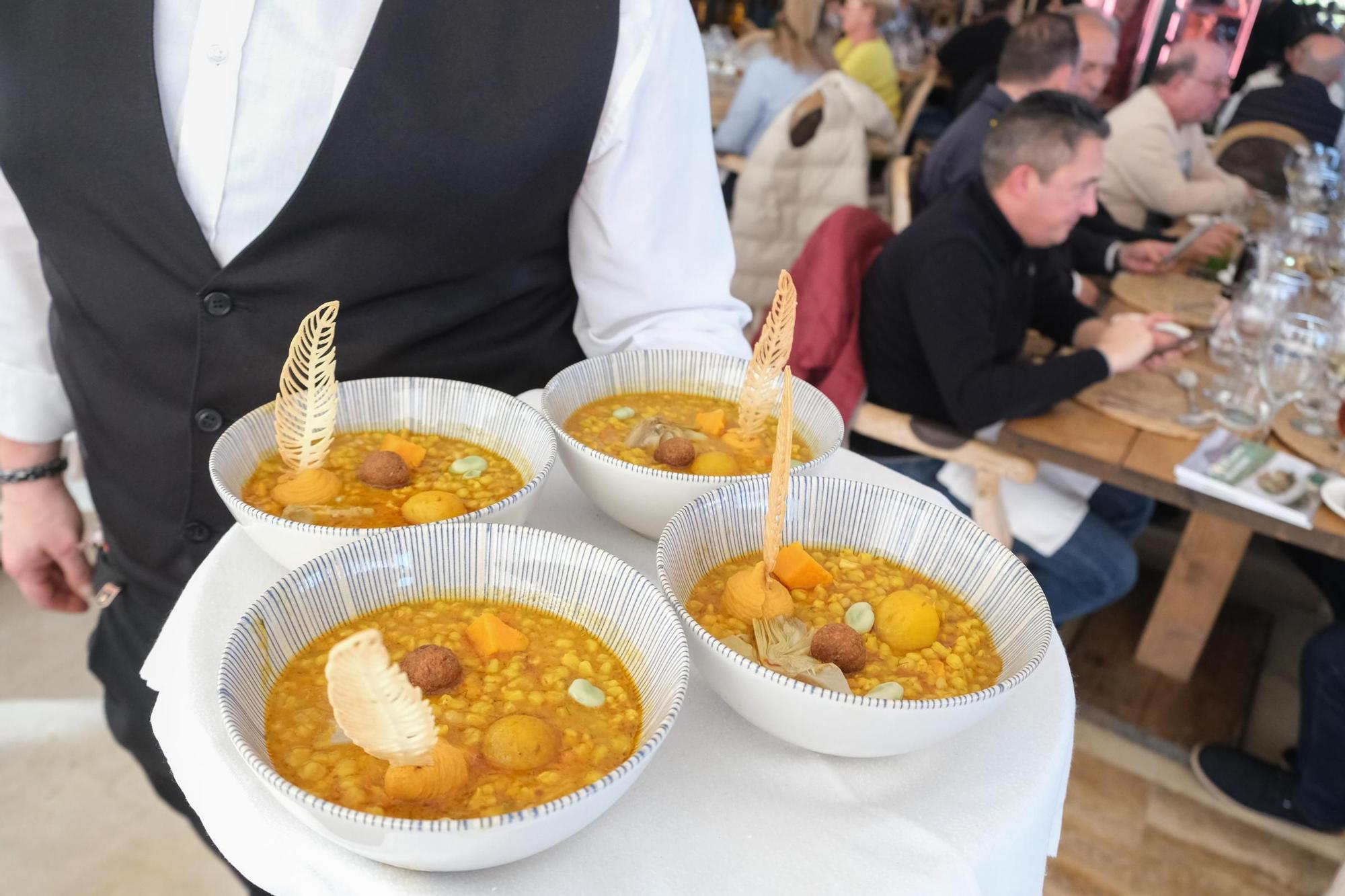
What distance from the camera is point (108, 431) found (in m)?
1.35

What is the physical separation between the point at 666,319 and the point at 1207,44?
398 centimetres

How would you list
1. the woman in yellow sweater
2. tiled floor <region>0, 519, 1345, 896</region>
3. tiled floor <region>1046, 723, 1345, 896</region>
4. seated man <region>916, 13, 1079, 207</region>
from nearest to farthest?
tiled floor <region>0, 519, 1345, 896</region>, tiled floor <region>1046, 723, 1345, 896</region>, seated man <region>916, 13, 1079, 207</region>, the woman in yellow sweater

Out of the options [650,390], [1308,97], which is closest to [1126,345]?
[650,390]

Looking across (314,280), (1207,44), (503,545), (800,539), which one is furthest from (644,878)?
(1207,44)

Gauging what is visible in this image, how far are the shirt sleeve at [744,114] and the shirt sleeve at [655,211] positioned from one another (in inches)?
136

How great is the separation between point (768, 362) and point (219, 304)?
0.65m

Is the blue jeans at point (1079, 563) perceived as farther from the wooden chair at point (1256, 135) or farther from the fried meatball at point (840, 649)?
the wooden chair at point (1256, 135)

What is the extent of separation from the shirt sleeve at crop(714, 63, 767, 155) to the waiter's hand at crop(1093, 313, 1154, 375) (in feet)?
8.77

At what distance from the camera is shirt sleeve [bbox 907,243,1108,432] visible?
219 centimetres

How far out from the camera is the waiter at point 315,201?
43.3 inches

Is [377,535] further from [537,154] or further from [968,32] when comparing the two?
[968,32]

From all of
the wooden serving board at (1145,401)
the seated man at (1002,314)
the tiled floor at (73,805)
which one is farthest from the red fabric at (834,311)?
the tiled floor at (73,805)

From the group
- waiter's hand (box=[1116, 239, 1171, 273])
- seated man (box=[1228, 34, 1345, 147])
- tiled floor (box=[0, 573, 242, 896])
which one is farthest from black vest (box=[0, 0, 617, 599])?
seated man (box=[1228, 34, 1345, 147])

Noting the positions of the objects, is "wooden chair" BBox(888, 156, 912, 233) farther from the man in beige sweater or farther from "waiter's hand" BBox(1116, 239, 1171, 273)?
the man in beige sweater
